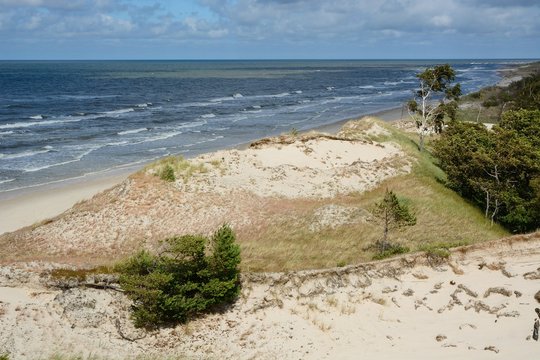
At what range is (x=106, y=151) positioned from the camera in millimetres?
49594

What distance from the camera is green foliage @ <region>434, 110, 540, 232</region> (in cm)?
2547

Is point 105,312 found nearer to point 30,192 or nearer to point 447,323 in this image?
point 447,323

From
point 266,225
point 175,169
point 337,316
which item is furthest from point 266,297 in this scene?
point 175,169

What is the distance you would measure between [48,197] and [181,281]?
21442mm

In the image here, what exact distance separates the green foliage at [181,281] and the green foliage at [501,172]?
1560 cm

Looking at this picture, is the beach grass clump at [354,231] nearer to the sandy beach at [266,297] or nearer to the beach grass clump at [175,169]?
the sandy beach at [266,297]

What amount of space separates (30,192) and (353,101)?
242 feet

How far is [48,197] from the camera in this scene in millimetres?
34094

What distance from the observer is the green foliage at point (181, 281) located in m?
15.4

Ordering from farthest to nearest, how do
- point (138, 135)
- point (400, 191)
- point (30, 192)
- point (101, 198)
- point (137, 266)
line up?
point (138, 135) → point (30, 192) → point (400, 191) → point (101, 198) → point (137, 266)

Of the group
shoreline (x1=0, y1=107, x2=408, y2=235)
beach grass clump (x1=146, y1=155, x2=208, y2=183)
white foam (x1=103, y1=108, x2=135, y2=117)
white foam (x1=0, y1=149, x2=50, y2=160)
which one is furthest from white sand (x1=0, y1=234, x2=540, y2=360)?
white foam (x1=103, y1=108, x2=135, y2=117)

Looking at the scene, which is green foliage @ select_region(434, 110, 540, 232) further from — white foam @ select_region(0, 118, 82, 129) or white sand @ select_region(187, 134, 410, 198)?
white foam @ select_region(0, 118, 82, 129)

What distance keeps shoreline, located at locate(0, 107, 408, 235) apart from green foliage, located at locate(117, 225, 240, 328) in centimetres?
1461

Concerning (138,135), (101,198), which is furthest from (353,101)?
(101,198)
